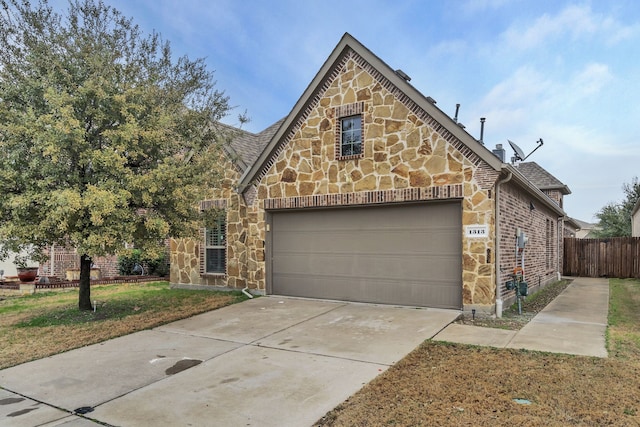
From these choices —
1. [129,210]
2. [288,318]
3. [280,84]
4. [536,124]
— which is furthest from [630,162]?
[129,210]

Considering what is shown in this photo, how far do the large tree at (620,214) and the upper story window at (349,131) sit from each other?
3402 cm

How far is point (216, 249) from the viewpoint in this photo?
13289mm

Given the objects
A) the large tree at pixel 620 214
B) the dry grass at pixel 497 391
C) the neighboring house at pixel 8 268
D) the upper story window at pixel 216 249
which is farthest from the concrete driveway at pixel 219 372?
the large tree at pixel 620 214

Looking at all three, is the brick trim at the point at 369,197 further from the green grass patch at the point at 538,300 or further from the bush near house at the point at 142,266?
the bush near house at the point at 142,266

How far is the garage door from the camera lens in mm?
9398

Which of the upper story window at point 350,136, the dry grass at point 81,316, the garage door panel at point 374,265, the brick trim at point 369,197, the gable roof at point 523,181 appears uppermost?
the upper story window at point 350,136

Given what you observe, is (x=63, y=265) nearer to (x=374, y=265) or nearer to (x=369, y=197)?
(x=374, y=265)

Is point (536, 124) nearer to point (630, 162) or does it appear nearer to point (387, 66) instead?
point (387, 66)

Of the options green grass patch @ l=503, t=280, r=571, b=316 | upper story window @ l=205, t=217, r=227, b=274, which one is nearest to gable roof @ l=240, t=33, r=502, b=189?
upper story window @ l=205, t=217, r=227, b=274

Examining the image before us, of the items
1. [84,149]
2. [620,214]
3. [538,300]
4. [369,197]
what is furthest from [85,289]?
[620,214]

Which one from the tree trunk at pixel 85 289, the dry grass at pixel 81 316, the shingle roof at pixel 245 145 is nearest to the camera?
the dry grass at pixel 81 316

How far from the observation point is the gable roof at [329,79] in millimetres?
8816

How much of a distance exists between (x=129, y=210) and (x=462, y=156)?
6904mm

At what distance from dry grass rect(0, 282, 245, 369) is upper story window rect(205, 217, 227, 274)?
943mm
